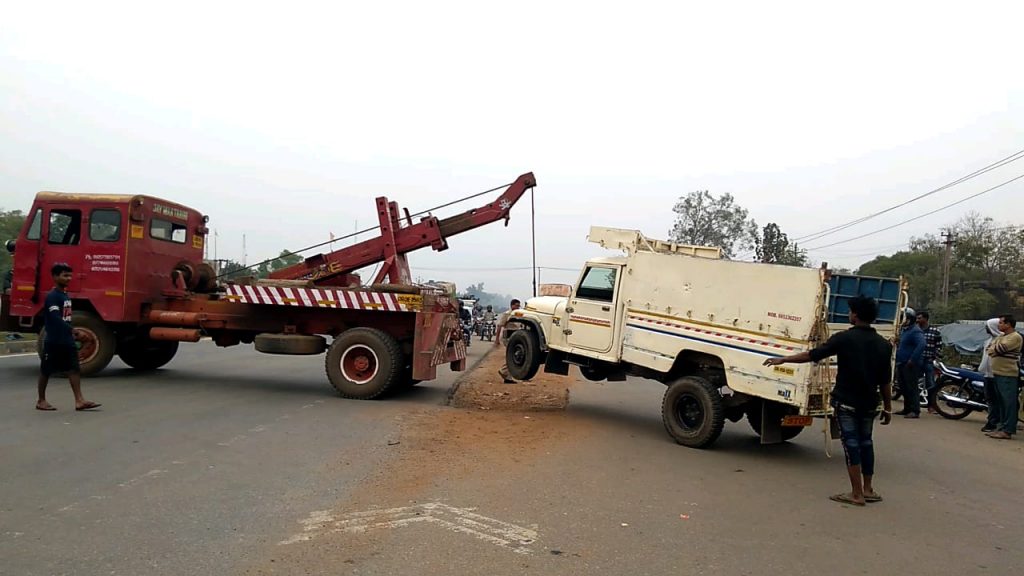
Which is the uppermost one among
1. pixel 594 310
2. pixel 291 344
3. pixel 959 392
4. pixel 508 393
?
pixel 594 310

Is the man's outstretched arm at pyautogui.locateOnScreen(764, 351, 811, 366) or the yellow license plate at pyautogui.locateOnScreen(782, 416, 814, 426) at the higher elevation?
the man's outstretched arm at pyautogui.locateOnScreen(764, 351, 811, 366)

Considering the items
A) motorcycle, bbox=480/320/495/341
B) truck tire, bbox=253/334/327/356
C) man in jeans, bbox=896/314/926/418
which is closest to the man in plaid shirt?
man in jeans, bbox=896/314/926/418

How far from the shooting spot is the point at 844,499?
595 cm

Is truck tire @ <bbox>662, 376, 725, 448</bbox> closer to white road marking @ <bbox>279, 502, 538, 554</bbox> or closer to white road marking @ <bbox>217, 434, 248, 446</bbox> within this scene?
white road marking @ <bbox>279, 502, 538, 554</bbox>

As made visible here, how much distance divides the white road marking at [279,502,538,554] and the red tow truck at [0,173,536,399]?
5.23 meters

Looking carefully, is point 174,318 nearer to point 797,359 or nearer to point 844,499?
point 797,359

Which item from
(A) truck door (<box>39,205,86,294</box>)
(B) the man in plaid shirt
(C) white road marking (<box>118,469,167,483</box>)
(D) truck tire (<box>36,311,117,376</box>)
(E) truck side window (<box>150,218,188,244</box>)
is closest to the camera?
(C) white road marking (<box>118,469,167,483</box>)

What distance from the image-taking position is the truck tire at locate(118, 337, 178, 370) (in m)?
12.5

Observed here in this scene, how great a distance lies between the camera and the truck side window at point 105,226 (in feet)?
37.4

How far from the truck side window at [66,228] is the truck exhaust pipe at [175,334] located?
187 cm

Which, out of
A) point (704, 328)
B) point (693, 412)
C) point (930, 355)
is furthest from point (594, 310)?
point (930, 355)

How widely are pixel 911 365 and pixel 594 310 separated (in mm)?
5770

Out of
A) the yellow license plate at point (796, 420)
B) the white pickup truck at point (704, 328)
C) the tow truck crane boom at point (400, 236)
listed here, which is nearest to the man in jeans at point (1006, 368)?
the white pickup truck at point (704, 328)

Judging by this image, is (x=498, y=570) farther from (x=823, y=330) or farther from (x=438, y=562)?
(x=823, y=330)
